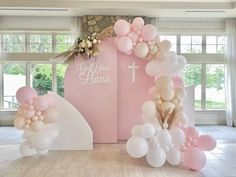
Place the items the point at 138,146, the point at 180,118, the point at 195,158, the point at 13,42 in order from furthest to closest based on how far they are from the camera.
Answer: the point at 13,42 → the point at 180,118 → the point at 138,146 → the point at 195,158

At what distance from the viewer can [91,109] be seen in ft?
18.6

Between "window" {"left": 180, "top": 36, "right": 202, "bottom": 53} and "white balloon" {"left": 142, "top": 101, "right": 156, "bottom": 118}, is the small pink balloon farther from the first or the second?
"window" {"left": 180, "top": 36, "right": 202, "bottom": 53}

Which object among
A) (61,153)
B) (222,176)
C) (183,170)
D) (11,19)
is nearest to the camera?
(222,176)

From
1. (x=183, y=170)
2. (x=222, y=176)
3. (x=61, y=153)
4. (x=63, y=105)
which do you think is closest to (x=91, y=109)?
(x=63, y=105)

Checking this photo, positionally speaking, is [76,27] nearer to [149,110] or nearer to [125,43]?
[125,43]

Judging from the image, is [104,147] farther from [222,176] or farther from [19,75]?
[19,75]

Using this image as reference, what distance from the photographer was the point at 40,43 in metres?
8.71

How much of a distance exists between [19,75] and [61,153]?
4.52 m

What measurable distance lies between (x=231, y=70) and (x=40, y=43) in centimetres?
575

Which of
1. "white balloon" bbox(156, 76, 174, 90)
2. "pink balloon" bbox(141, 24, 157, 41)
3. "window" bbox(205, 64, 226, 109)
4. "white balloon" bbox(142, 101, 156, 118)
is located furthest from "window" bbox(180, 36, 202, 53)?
"white balloon" bbox(142, 101, 156, 118)

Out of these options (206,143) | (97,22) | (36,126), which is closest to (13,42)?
(97,22)

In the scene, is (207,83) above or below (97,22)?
below

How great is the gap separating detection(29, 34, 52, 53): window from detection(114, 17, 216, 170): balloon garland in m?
3.90

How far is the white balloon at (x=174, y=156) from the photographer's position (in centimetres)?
415
